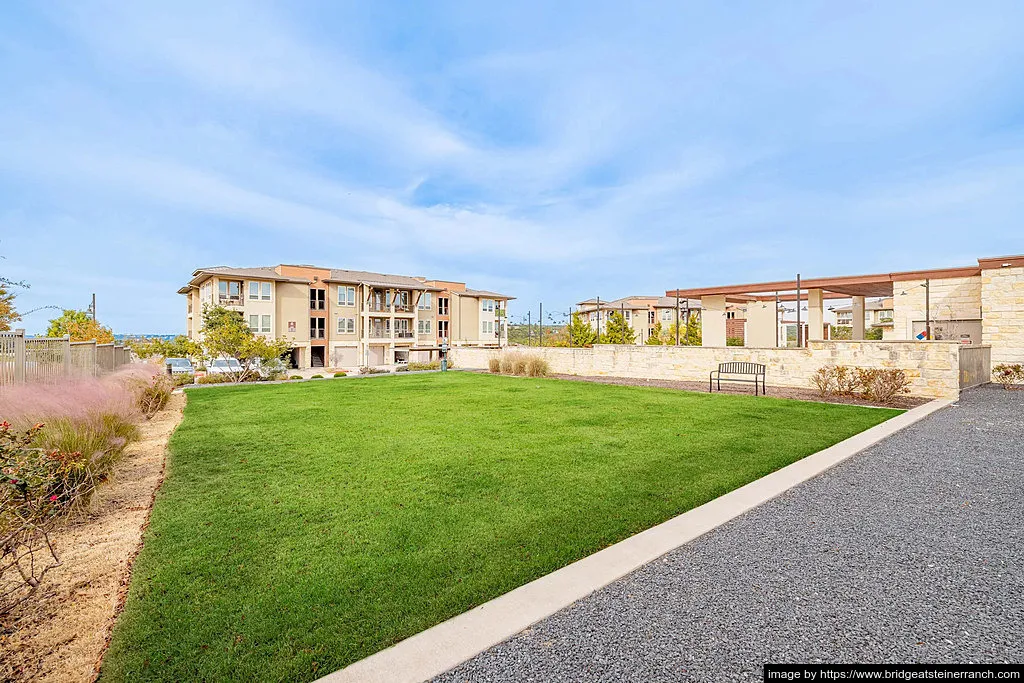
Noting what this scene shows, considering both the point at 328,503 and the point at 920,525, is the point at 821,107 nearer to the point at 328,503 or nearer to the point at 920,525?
the point at 920,525

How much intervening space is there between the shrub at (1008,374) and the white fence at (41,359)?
22703mm

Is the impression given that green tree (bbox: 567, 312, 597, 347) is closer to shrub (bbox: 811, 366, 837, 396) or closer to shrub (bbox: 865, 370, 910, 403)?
shrub (bbox: 811, 366, 837, 396)

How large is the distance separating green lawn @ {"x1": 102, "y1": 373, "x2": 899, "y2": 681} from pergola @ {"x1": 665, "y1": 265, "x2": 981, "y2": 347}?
10.4 m

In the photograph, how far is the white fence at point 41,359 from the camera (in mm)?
8031

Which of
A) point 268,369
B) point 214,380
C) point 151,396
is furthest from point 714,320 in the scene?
point 214,380

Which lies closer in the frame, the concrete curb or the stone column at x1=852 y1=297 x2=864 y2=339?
the concrete curb

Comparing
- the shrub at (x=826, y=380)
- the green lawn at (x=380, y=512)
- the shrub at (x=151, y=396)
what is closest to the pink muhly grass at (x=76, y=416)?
the green lawn at (x=380, y=512)

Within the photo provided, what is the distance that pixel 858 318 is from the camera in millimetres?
20297

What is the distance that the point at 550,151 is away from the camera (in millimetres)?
19328

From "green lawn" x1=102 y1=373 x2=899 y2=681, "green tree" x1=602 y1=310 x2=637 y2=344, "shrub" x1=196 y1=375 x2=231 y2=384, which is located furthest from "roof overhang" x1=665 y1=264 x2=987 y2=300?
"shrub" x1=196 y1=375 x2=231 y2=384

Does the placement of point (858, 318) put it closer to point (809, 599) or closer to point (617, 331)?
point (617, 331)

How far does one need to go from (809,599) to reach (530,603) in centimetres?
158

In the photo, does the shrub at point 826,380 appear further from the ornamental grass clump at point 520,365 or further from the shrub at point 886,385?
the ornamental grass clump at point 520,365

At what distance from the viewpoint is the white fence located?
26.3 feet
